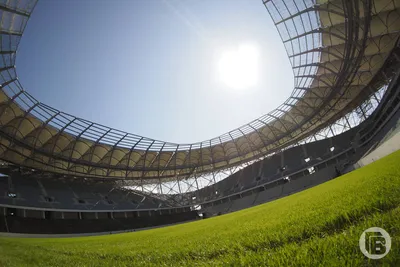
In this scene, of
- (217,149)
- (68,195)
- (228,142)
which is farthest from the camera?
(217,149)

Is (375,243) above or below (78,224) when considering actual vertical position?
below

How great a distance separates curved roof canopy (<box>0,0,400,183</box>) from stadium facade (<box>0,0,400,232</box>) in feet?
0.48

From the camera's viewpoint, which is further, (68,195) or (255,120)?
(68,195)

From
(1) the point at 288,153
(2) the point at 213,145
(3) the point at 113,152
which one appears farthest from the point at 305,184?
(3) the point at 113,152

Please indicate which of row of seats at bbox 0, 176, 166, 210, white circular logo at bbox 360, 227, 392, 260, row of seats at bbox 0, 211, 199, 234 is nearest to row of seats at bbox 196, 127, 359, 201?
row of seats at bbox 0, 211, 199, 234

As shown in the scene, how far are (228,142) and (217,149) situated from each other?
3.16 m

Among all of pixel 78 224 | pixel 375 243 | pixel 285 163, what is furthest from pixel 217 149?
pixel 375 243

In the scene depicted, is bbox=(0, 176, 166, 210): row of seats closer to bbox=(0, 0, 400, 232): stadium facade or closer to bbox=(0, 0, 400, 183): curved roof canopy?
bbox=(0, 0, 400, 232): stadium facade

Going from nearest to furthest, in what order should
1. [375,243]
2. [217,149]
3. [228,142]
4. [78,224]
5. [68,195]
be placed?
[375,243], [78,224], [68,195], [228,142], [217,149]

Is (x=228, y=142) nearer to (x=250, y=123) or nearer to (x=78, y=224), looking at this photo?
(x=250, y=123)

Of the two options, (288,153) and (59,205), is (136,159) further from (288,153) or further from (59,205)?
(288,153)

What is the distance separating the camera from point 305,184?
153ft

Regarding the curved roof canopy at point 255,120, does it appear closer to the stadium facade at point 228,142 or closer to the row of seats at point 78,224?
the stadium facade at point 228,142

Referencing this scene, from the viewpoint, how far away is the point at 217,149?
50.7 m
